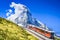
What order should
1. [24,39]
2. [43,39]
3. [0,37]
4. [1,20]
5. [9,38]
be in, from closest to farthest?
[0,37], [9,38], [24,39], [43,39], [1,20]

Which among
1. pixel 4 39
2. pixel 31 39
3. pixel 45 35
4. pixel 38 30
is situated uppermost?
pixel 38 30

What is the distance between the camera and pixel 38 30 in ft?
77.1

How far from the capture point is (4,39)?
13.5 metres

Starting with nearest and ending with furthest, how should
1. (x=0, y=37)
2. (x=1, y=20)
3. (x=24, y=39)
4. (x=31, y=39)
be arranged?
1. (x=0, y=37)
2. (x=24, y=39)
3. (x=31, y=39)
4. (x=1, y=20)

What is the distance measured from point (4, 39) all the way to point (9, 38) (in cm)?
92

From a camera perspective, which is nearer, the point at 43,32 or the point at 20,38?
the point at 20,38

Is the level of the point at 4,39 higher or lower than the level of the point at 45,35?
lower

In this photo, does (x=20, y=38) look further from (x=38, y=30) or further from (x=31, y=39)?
(x=38, y=30)

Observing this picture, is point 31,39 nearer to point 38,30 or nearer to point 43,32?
point 43,32

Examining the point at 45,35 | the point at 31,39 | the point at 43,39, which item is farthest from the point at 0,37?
the point at 45,35

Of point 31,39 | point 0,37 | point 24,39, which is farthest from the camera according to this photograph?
point 31,39

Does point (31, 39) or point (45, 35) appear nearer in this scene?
point (31, 39)

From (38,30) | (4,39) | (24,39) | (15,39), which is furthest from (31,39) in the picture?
(38,30)

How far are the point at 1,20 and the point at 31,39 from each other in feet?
17.3
